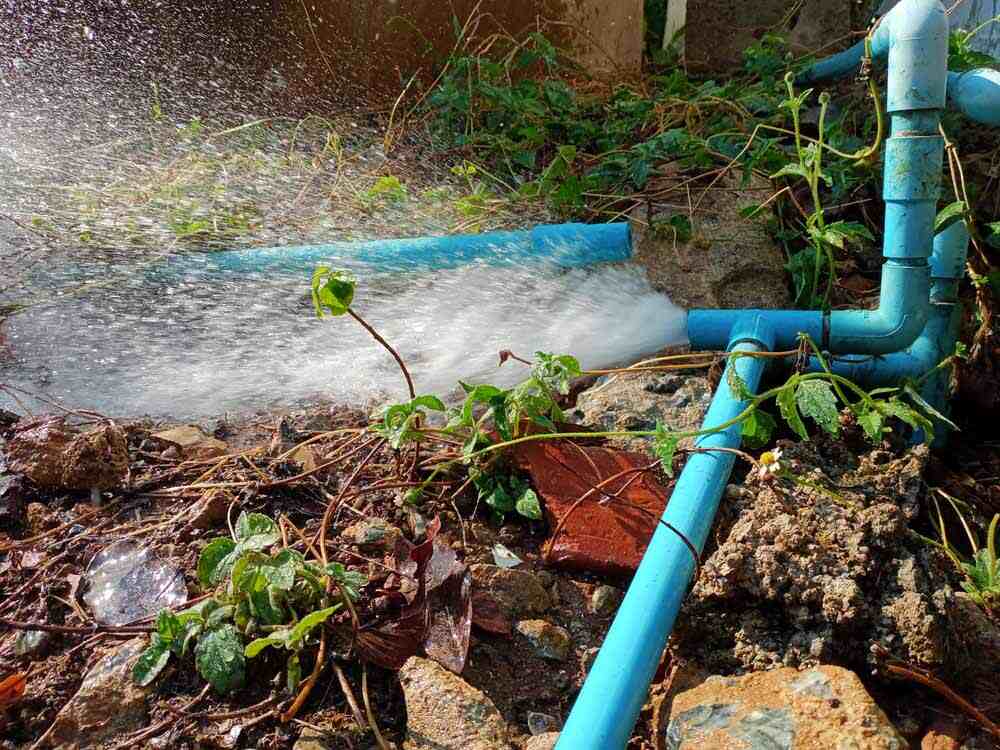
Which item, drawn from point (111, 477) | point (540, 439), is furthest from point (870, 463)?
point (111, 477)

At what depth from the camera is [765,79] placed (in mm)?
3424

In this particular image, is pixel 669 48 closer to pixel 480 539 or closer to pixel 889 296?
pixel 889 296

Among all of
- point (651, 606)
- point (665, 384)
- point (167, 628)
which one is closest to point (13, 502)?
point (167, 628)

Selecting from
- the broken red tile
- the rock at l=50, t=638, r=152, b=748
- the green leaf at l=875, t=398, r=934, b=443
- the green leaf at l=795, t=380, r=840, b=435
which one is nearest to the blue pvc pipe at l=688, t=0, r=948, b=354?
the green leaf at l=875, t=398, r=934, b=443

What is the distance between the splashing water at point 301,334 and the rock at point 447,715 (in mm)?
956

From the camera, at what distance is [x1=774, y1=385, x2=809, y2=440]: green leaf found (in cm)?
164

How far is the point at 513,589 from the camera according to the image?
1.63 meters

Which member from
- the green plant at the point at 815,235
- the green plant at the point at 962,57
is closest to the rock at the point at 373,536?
the green plant at the point at 815,235

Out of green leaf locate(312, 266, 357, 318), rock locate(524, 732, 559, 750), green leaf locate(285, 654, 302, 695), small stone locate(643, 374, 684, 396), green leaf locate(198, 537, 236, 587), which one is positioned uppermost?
green leaf locate(312, 266, 357, 318)

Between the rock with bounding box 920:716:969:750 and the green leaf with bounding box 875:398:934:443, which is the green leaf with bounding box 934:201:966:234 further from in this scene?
the rock with bounding box 920:716:969:750

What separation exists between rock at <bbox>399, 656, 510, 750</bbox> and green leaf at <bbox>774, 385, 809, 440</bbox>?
0.72 meters

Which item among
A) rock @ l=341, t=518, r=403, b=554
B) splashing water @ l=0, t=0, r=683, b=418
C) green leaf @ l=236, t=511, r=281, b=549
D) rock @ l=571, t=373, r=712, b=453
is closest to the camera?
green leaf @ l=236, t=511, r=281, b=549

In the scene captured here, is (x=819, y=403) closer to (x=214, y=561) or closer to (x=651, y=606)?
(x=651, y=606)

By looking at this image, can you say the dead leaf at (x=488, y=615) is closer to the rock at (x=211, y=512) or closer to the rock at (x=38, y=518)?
the rock at (x=211, y=512)
